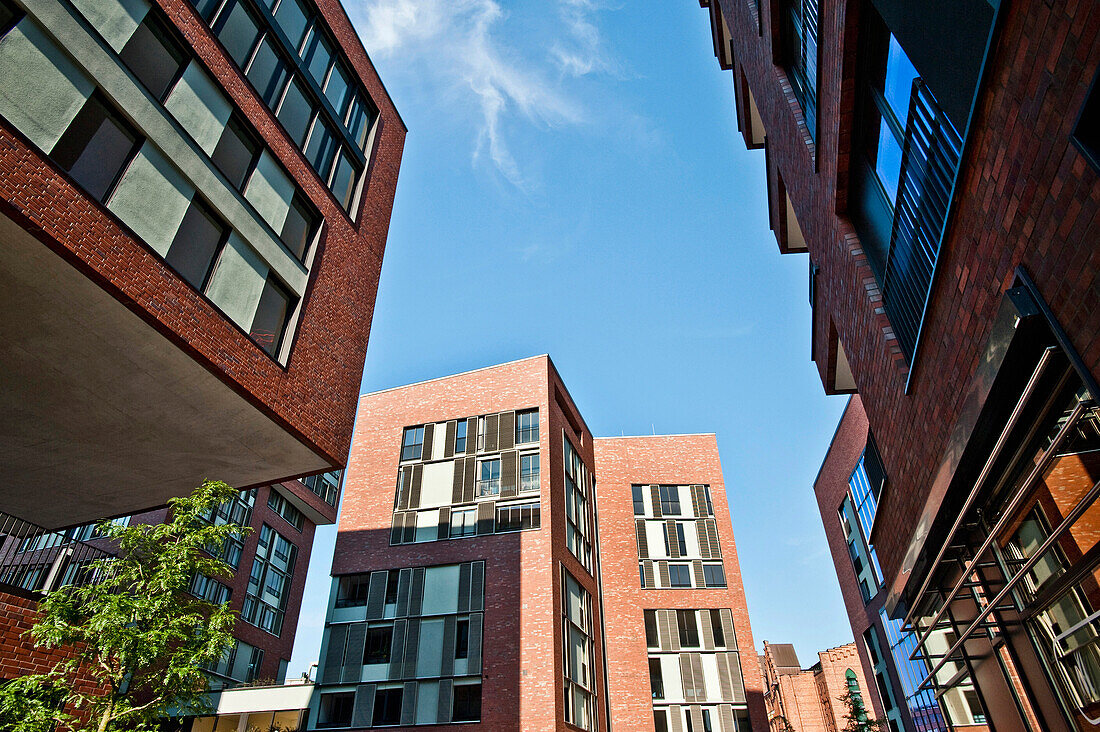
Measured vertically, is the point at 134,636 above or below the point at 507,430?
below

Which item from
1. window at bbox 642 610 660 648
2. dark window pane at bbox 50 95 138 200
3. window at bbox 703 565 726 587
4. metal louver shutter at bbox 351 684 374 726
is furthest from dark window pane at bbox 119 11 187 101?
window at bbox 703 565 726 587

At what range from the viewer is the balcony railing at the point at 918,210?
220 inches

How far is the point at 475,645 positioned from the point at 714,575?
16.5 metres

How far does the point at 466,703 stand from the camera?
24875 millimetres

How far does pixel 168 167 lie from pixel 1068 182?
39.5ft

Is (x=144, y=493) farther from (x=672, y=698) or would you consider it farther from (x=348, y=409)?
(x=672, y=698)

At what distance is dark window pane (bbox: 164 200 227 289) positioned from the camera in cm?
1038

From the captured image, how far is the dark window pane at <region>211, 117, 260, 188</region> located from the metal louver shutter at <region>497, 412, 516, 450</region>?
20.3 m

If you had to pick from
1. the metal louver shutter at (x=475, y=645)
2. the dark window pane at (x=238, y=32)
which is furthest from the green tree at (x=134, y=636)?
the metal louver shutter at (x=475, y=645)

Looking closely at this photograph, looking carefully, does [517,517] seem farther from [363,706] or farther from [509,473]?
[363,706]

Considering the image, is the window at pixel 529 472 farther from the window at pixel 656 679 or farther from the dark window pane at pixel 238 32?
the dark window pane at pixel 238 32

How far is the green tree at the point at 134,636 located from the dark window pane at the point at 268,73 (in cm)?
894

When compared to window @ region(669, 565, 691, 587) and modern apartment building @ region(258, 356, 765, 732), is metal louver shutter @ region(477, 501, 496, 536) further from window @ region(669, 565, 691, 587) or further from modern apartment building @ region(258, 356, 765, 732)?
window @ region(669, 565, 691, 587)

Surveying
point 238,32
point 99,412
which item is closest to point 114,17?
point 238,32
